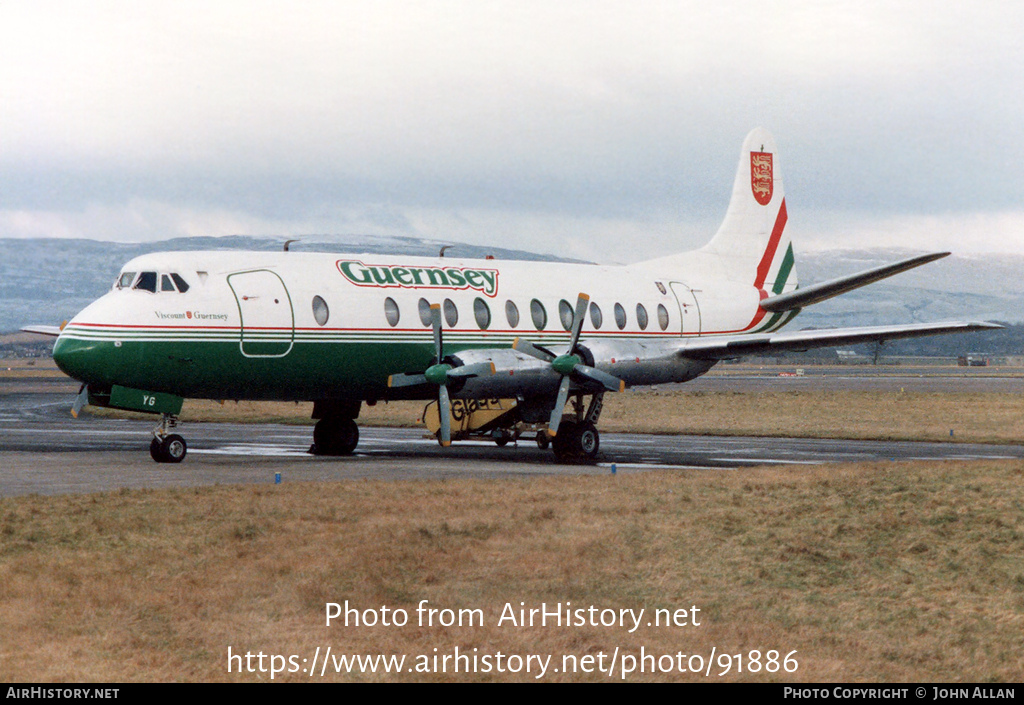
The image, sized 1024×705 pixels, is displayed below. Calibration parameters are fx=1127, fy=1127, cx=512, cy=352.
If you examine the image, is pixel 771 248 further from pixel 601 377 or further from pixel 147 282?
pixel 147 282

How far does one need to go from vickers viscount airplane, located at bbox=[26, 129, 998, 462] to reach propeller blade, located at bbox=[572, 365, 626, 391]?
38 millimetres

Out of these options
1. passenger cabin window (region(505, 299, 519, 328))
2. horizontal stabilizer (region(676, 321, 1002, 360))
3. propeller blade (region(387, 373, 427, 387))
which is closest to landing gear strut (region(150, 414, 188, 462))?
propeller blade (region(387, 373, 427, 387))

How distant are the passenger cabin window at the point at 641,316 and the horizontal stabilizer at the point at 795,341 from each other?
6.79 ft

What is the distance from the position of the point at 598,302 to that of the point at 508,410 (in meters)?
4.70

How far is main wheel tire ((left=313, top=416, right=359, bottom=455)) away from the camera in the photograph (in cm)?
3103

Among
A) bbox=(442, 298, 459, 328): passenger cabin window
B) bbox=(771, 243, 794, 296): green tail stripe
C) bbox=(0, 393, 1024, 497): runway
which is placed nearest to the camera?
bbox=(0, 393, 1024, 497): runway

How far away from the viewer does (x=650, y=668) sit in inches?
435

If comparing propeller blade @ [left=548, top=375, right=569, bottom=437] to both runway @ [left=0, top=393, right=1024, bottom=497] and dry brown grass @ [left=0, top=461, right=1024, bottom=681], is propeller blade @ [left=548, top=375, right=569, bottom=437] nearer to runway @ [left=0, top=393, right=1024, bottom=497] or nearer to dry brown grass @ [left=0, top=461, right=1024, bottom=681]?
runway @ [left=0, top=393, right=1024, bottom=497]

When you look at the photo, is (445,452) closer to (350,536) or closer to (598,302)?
(598,302)

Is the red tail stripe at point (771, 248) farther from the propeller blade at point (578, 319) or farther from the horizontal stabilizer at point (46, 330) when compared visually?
the horizontal stabilizer at point (46, 330)

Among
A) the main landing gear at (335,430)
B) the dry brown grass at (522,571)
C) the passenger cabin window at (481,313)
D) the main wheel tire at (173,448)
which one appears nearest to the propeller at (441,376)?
the passenger cabin window at (481,313)

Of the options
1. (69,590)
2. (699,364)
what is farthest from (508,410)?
(69,590)
